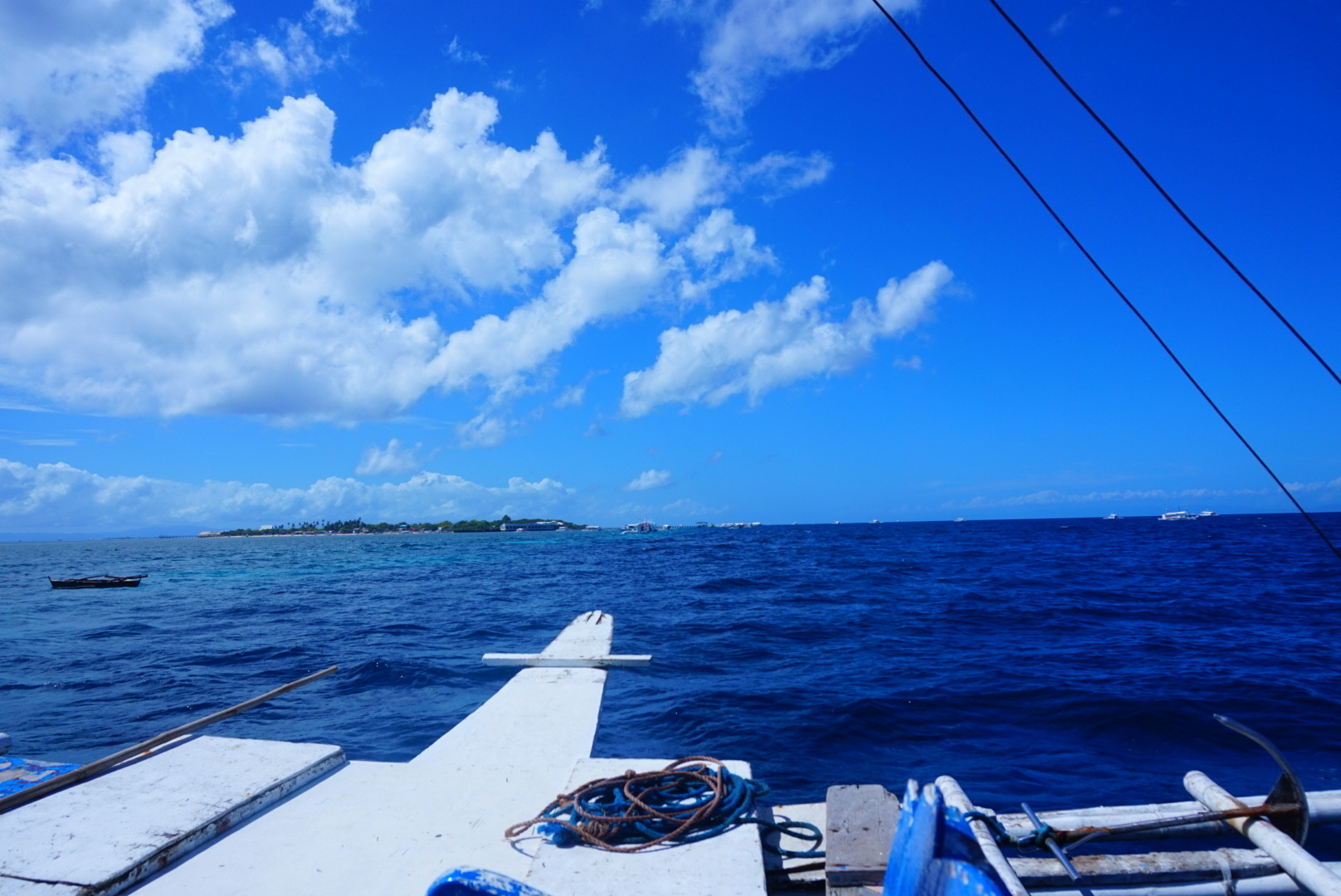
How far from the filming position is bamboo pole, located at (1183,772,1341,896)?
3.03 m

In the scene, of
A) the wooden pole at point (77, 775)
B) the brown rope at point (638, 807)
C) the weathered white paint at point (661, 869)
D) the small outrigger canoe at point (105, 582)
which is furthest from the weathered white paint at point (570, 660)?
the small outrigger canoe at point (105, 582)

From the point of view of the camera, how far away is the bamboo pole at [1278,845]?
9.93ft

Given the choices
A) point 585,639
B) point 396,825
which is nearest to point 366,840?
point 396,825

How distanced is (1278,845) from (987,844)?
1.60 m

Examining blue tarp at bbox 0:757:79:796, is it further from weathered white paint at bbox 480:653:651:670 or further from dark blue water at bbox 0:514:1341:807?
weathered white paint at bbox 480:653:651:670

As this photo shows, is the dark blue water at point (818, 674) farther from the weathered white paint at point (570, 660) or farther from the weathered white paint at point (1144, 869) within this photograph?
the weathered white paint at point (1144, 869)

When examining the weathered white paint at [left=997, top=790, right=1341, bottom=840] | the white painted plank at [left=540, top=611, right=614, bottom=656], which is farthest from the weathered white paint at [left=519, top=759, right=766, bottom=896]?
the white painted plank at [left=540, top=611, right=614, bottom=656]

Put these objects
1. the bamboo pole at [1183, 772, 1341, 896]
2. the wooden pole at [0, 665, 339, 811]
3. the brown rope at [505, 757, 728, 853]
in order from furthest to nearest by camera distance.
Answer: the wooden pole at [0, 665, 339, 811] → the brown rope at [505, 757, 728, 853] → the bamboo pole at [1183, 772, 1341, 896]

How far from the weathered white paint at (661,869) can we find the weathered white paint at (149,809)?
1984 mm

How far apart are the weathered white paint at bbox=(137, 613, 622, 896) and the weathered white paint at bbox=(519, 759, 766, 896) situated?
0.21 m

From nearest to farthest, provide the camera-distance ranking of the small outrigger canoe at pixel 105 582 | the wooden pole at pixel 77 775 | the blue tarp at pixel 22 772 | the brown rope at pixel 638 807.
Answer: the brown rope at pixel 638 807 < the wooden pole at pixel 77 775 < the blue tarp at pixel 22 772 < the small outrigger canoe at pixel 105 582

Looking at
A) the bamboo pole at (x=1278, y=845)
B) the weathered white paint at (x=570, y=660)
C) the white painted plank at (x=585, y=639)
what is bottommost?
the weathered white paint at (x=570, y=660)

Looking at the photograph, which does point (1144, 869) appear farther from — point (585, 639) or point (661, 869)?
point (585, 639)

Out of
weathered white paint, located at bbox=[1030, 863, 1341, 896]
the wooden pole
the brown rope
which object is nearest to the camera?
weathered white paint, located at bbox=[1030, 863, 1341, 896]
